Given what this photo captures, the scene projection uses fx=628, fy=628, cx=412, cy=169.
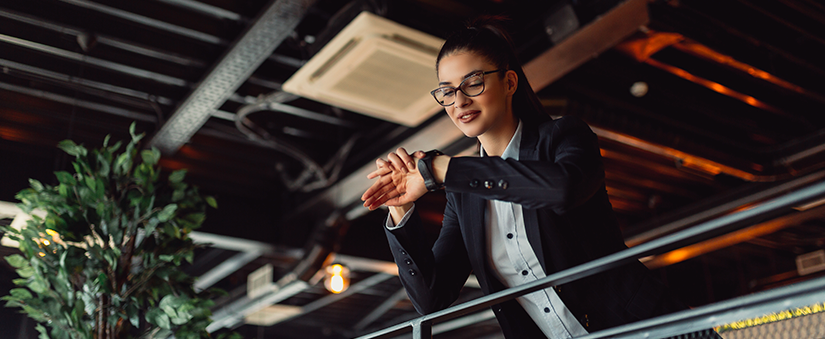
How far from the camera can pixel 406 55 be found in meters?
2.96

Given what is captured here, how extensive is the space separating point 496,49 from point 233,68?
2.58m

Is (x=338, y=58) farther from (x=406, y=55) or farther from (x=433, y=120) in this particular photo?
(x=433, y=120)

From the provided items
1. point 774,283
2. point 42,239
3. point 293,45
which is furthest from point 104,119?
point 774,283

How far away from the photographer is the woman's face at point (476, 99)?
121 centimetres

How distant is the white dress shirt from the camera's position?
1148 mm

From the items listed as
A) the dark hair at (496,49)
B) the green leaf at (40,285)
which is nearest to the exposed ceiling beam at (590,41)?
the dark hair at (496,49)

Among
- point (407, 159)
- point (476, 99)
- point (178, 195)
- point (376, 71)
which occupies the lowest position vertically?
point (407, 159)

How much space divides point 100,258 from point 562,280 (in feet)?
6.37

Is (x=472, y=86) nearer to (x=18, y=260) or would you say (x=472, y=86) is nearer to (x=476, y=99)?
(x=476, y=99)

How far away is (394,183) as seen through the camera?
1231mm

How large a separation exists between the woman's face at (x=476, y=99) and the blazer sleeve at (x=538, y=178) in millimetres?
120

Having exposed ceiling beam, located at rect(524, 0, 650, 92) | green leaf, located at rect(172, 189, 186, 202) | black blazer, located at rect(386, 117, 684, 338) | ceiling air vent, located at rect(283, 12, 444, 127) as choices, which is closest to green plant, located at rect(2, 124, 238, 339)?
green leaf, located at rect(172, 189, 186, 202)

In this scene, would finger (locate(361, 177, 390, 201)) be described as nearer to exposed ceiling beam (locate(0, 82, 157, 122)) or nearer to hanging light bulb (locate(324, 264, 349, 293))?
exposed ceiling beam (locate(0, 82, 157, 122))

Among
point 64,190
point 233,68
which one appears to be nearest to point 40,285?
point 64,190
